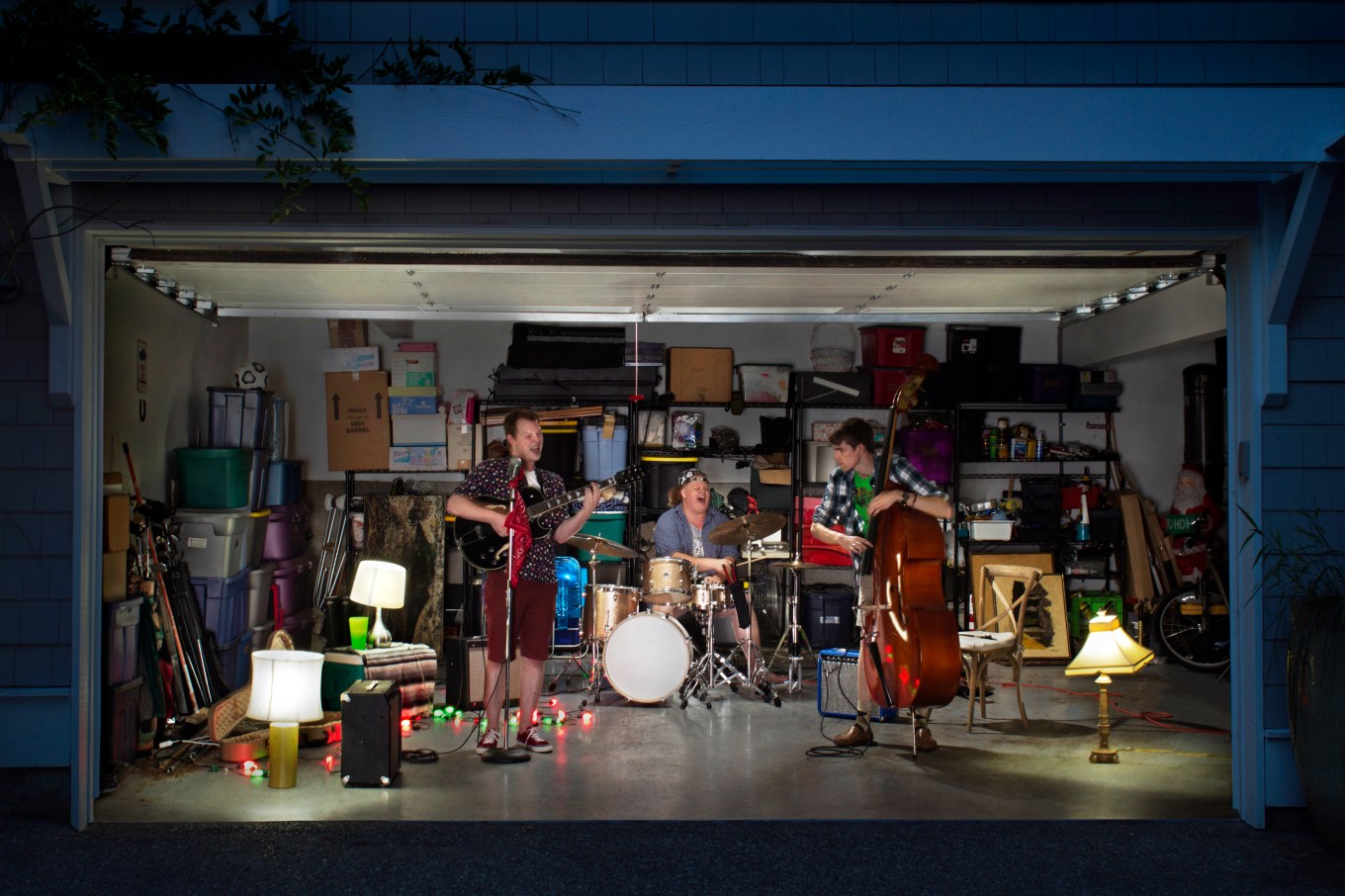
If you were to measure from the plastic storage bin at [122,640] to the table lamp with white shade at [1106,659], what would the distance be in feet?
15.4

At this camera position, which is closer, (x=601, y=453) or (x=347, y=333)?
(x=601, y=453)

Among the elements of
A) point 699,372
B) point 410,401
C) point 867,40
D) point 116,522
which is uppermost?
point 867,40

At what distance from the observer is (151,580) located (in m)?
5.87

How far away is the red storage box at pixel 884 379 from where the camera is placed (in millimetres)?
8898

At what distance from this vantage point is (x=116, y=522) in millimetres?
5191

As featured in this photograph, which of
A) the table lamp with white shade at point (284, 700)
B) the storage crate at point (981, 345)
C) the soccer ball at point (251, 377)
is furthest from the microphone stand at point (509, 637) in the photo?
the storage crate at point (981, 345)

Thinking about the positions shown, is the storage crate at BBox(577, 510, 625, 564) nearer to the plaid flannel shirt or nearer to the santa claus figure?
the plaid flannel shirt

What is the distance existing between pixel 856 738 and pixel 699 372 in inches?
148

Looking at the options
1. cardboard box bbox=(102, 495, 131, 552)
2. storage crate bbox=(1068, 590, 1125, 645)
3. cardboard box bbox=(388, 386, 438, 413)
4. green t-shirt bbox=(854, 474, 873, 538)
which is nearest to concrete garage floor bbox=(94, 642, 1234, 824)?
cardboard box bbox=(102, 495, 131, 552)

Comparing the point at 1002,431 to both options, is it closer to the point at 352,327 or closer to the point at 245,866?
the point at 352,327

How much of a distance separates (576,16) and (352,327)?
489cm

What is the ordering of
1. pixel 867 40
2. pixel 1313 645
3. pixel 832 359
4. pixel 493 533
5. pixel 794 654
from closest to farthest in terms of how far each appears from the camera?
pixel 1313 645
pixel 867 40
pixel 493 533
pixel 794 654
pixel 832 359

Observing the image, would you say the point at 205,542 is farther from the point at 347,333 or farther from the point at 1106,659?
the point at 1106,659

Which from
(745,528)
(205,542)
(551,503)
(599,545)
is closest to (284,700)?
(551,503)
